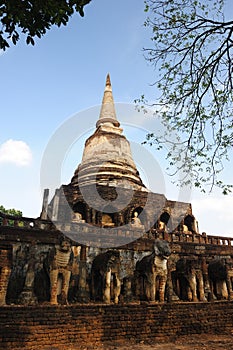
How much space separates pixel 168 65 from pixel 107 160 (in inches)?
538

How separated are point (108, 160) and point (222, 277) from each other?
1077 cm

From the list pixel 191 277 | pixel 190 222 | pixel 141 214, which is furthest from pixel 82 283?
pixel 190 222

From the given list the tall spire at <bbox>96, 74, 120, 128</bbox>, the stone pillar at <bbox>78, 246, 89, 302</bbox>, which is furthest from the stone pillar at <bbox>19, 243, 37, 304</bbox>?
the tall spire at <bbox>96, 74, 120, 128</bbox>

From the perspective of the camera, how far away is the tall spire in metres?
24.1

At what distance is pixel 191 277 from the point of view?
11.8 m

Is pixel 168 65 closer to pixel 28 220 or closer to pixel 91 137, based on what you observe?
pixel 28 220

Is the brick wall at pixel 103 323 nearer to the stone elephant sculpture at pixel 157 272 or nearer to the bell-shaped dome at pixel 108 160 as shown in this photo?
the stone elephant sculpture at pixel 157 272

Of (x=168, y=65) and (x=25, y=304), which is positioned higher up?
(x=168, y=65)

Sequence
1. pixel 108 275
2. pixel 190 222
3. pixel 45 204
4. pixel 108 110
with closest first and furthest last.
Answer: pixel 108 275 → pixel 45 204 → pixel 190 222 → pixel 108 110

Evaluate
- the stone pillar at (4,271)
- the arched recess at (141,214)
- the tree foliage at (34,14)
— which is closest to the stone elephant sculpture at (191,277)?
the arched recess at (141,214)

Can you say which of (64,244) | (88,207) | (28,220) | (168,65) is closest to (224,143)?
(168,65)

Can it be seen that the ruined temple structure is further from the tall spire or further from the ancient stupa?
the tall spire

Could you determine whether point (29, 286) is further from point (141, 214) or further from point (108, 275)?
point (141, 214)

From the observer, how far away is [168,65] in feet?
23.3
